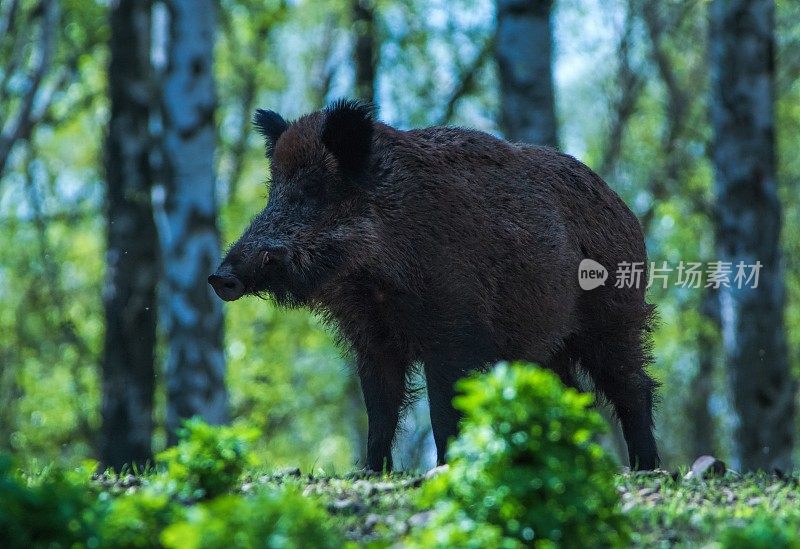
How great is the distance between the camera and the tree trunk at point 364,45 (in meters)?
20.8

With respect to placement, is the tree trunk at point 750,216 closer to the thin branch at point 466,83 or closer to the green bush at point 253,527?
the green bush at point 253,527

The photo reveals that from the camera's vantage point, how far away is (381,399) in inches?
297

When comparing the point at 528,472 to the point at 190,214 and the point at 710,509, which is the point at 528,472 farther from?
the point at 190,214

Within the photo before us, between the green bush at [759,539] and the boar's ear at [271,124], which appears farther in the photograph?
the boar's ear at [271,124]

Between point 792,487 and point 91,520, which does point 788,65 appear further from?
point 91,520

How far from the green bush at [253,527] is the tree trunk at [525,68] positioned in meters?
8.89

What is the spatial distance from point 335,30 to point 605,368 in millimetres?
22899

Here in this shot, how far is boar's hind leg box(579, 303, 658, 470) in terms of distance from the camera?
841cm

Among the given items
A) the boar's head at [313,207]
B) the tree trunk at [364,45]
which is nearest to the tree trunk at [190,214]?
the boar's head at [313,207]

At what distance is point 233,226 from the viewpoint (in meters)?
26.3

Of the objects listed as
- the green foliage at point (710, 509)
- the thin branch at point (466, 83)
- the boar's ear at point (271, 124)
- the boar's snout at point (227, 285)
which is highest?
the thin branch at point (466, 83)

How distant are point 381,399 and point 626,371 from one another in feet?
6.59

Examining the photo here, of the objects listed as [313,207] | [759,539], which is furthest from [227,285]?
[759,539]

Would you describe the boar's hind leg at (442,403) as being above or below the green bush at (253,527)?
above
